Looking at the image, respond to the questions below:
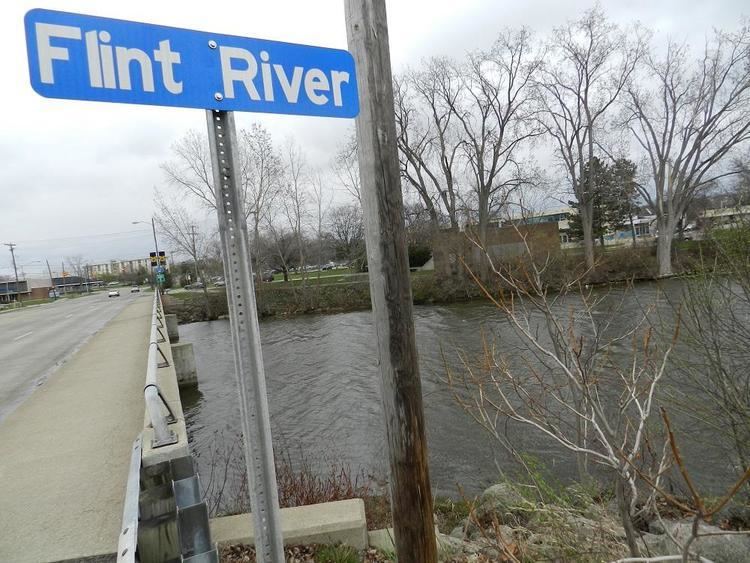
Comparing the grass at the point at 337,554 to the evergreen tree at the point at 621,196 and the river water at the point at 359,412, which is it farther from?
the evergreen tree at the point at 621,196

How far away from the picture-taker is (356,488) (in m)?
6.80

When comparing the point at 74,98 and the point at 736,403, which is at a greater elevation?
the point at 74,98

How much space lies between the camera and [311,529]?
3771mm

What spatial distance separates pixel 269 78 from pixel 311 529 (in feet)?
11.1

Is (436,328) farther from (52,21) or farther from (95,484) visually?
(52,21)

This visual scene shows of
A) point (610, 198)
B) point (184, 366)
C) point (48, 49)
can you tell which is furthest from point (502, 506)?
point (610, 198)

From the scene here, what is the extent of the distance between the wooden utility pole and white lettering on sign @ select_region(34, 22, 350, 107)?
0.51 metres

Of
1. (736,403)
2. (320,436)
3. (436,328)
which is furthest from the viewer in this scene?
(436,328)

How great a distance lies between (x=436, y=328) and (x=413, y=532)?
19.2 meters

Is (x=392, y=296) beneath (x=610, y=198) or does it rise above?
beneath

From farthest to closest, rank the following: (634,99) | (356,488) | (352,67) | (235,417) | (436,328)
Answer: (634,99), (436,328), (235,417), (356,488), (352,67)

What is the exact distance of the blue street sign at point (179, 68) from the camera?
53.4 inches

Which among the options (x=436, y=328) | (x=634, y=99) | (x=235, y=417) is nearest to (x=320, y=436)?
(x=235, y=417)

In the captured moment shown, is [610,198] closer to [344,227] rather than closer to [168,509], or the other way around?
[344,227]
